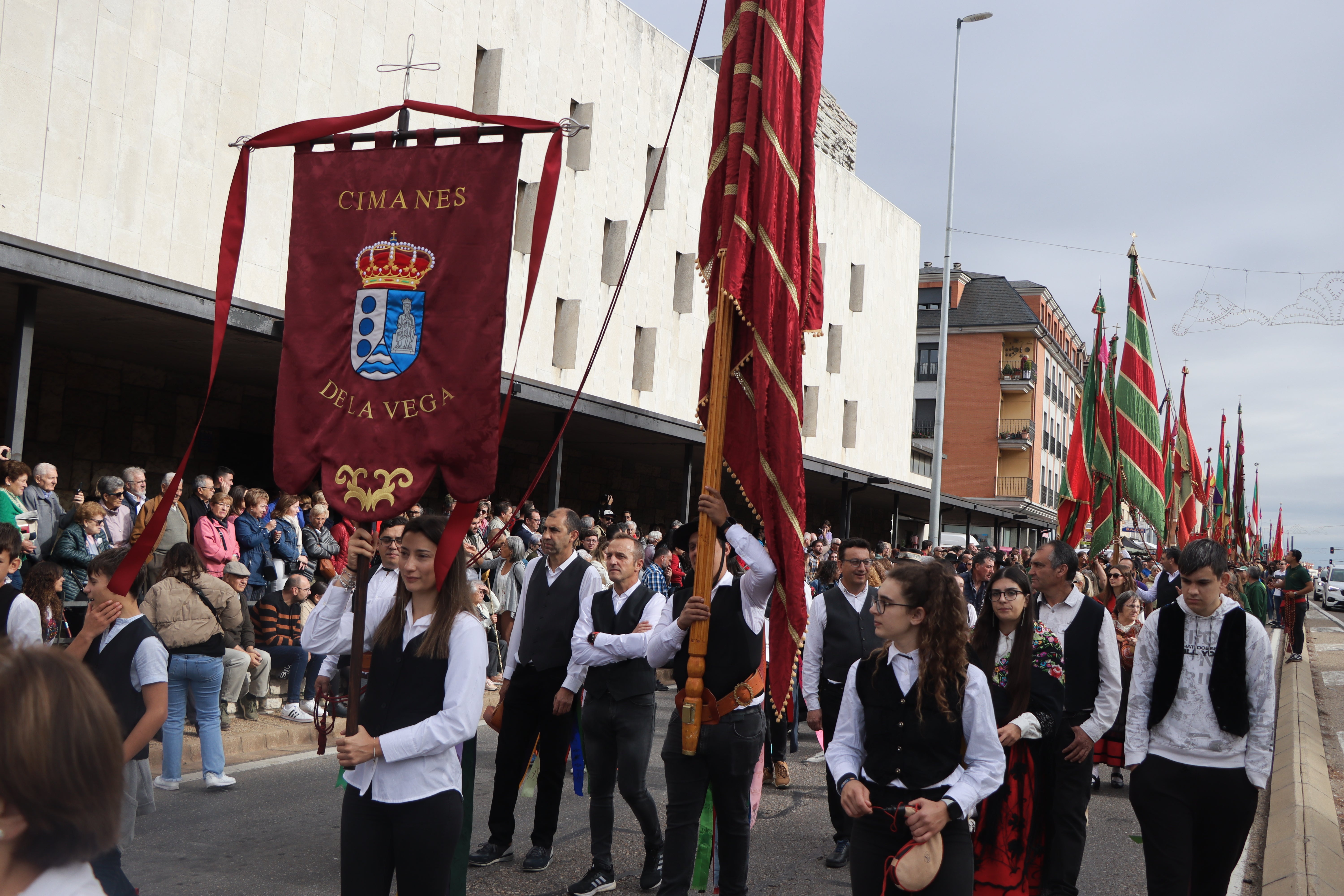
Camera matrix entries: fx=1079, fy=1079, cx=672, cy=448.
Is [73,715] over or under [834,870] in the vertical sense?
over

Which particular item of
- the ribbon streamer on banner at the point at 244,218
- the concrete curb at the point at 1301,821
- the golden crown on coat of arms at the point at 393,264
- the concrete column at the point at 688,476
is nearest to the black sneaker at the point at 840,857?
the concrete curb at the point at 1301,821

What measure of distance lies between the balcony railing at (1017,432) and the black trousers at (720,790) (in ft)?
177

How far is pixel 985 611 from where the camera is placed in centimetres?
560

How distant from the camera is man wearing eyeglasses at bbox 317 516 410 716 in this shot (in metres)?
4.34

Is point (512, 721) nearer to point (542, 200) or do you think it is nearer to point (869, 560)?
point (869, 560)

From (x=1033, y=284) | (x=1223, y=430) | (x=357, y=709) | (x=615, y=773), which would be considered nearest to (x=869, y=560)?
(x=615, y=773)

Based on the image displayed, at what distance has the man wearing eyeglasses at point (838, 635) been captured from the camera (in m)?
6.86

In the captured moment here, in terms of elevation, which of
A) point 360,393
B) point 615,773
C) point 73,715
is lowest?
point 615,773

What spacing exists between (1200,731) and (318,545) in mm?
9416

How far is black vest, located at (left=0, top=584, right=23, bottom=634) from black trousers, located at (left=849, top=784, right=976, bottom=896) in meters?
3.42

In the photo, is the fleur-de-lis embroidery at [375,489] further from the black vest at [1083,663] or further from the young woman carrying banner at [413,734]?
the black vest at [1083,663]

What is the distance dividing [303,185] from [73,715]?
300cm

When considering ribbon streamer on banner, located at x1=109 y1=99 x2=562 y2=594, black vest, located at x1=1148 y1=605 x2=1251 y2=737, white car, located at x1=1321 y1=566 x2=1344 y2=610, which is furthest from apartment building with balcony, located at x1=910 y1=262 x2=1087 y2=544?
ribbon streamer on banner, located at x1=109 y1=99 x2=562 y2=594

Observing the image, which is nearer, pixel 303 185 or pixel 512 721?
pixel 303 185
